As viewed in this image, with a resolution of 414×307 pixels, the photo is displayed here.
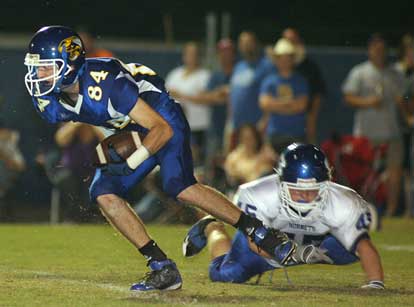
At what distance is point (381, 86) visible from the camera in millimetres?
12109

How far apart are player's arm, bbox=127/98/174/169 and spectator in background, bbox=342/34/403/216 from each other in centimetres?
578

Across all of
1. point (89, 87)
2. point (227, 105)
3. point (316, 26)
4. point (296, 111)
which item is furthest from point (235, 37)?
point (89, 87)

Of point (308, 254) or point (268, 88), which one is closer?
point (308, 254)

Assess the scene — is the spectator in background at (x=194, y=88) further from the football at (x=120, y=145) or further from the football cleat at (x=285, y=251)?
the football cleat at (x=285, y=251)

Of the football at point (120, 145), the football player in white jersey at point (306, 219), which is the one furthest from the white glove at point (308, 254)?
the football at point (120, 145)

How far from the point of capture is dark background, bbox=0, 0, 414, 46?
50.0 feet

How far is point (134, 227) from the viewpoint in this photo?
6.62 metres

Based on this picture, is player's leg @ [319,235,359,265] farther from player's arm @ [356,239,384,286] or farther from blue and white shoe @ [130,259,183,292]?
blue and white shoe @ [130,259,183,292]

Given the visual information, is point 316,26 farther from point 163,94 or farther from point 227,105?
point 163,94

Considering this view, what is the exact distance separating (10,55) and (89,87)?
5861 mm

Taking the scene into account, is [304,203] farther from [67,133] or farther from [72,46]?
[67,133]

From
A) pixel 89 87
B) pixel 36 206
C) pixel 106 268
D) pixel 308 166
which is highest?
pixel 89 87

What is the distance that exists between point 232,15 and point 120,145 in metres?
10.2

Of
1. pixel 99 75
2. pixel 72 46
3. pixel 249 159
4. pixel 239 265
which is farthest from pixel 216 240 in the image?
pixel 249 159
